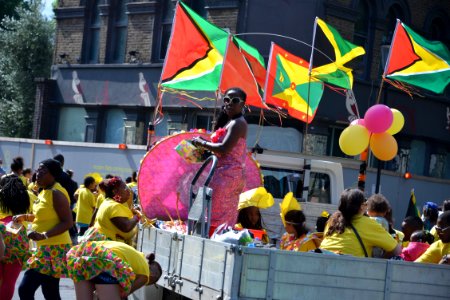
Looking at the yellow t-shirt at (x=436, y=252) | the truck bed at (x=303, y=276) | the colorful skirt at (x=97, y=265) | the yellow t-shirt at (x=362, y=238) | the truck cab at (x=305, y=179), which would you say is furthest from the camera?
the truck cab at (x=305, y=179)

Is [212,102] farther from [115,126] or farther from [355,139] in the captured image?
[355,139]

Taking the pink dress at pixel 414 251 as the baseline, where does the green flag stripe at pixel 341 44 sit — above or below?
above

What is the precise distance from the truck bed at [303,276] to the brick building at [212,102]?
17395mm

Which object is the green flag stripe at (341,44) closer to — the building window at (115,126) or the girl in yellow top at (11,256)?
the girl in yellow top at (11,256)

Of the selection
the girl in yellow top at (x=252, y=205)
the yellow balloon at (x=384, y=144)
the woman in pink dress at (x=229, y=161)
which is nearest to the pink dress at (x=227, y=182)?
the woman in pink dress at (x=229, y=161)

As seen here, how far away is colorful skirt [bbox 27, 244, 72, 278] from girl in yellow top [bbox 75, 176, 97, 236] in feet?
24.9

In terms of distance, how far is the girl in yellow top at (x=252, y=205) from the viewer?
29.5 ft

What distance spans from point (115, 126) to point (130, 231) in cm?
2024

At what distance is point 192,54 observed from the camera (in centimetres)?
1468

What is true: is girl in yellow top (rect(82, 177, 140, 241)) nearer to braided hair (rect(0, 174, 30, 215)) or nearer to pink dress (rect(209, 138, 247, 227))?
braided hair (rect(0, 174, 30, 215))

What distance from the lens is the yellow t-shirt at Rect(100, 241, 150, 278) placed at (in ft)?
22.2

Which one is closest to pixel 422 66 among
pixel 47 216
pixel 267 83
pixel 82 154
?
pixel 267 83

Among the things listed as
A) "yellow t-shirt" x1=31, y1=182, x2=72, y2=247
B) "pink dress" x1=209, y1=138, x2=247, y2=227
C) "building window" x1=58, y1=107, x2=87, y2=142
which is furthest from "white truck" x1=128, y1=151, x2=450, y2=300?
"building window" x1=58, y1=107, x2=87, y2=142

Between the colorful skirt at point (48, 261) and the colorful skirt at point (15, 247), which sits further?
the colorful skirt at point (48, 261)
